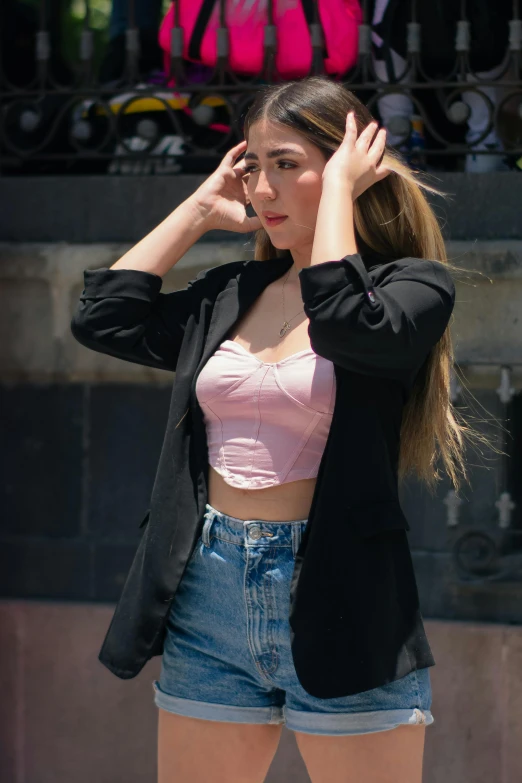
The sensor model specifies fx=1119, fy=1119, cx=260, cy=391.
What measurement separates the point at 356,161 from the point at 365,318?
423 millimetres

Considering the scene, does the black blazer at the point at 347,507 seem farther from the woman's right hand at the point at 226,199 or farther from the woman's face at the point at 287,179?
the woman's right hand at the point at 226,199

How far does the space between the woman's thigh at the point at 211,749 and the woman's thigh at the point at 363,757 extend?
17 centimetres

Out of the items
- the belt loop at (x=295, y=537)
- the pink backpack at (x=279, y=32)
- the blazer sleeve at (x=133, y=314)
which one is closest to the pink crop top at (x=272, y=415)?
the belt loop at (x=295, y=537)

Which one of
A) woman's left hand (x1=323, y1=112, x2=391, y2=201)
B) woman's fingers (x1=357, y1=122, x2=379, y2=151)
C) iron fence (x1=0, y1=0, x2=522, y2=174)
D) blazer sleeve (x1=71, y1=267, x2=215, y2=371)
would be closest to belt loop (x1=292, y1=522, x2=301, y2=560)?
blazer sleeve (x1=71, y1=267, x2=215, y2=371)

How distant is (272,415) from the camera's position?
2496 millimetres

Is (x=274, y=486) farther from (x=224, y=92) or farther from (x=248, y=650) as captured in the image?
(x=224, y=92)

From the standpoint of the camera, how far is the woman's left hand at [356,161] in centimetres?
249

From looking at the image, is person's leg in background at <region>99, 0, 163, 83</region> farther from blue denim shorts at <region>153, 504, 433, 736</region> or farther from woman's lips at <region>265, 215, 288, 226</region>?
blue denim shorts at <region>153, 504, 433, 736</region>

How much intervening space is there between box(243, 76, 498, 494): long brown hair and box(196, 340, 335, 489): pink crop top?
1.02 feet

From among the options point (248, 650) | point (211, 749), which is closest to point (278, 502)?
point (248, 650)

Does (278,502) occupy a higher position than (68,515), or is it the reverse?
(278,502)

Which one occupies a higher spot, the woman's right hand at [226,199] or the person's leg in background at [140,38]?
the person's leg in background at [140,38]

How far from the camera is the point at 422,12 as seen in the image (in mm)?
4297

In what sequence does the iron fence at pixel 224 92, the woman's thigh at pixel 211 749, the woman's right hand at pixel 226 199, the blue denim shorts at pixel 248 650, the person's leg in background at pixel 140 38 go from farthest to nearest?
the person's leg in background at pixel 140 38 → the iron fence at pixel 224 92 → the woman's right hand at pixel 226 199 → the woman's thigh at pixel 211 749 → the blue denim shorts at pixel 248 650
